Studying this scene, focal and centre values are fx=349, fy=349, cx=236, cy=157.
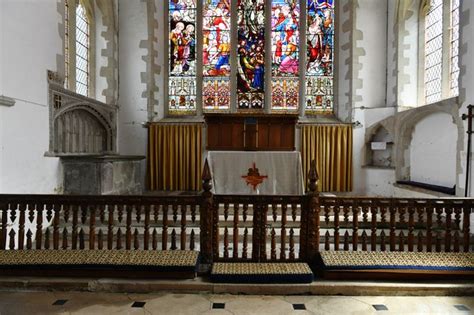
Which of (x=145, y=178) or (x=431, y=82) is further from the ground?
(x=431, y=82)

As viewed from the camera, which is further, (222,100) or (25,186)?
(222,100)

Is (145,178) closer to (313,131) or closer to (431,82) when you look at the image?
(313,131)

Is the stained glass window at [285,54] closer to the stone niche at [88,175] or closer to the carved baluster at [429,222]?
the stone niche at [88,175]

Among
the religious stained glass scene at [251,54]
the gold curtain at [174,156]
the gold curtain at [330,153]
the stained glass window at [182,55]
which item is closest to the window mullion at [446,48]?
the gold curtain at [330,153]

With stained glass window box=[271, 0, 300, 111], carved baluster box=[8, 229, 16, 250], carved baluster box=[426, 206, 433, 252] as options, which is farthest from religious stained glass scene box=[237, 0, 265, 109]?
carved baluster box=[8, 229, 16, 250]

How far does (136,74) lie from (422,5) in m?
5.77

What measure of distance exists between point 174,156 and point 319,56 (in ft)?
12.5

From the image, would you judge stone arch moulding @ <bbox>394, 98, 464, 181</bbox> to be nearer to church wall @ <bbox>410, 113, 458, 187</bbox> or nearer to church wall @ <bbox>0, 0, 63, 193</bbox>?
church wall @ <bbox>410, 113, 458, 187</bbox>

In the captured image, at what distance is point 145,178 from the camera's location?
7336 mm

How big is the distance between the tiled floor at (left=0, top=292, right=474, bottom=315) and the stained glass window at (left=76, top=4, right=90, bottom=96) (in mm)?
4838

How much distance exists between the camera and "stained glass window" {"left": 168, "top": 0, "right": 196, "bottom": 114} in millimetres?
7609

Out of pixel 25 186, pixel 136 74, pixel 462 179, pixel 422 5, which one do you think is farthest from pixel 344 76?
pixel 25 186

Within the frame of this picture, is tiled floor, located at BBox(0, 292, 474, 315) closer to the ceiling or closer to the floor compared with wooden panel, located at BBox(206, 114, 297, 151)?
closer to the floor

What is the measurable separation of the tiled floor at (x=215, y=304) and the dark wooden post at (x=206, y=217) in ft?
1.28
